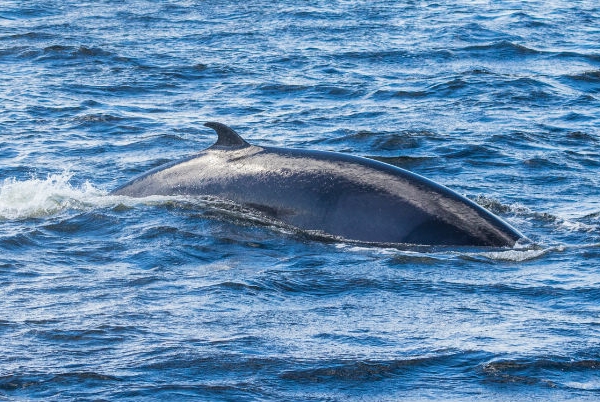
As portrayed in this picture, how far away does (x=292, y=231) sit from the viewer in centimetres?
1031

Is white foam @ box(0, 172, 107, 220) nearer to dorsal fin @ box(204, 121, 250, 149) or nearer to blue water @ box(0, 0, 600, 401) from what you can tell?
blue water @ box(0, 0, 600, 401)

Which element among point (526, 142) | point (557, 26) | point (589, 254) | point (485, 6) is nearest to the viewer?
point (589, 254)

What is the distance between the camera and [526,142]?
15641 millimetres

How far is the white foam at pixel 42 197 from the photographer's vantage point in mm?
11742

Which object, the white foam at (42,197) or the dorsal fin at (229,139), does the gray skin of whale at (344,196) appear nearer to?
the dorsal fin at (229,139)

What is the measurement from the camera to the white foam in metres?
11.7

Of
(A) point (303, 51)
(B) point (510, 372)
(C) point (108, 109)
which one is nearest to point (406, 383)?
(B) point (510, 372)

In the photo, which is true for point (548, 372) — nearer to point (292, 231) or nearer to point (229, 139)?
point (292, 231)

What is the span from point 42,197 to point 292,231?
10.7ft

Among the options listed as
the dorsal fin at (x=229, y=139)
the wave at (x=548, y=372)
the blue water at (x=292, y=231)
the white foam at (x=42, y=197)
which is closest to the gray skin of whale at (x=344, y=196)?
the dorsal fin at (x=229, y=139)

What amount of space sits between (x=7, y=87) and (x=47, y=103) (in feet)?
5.17

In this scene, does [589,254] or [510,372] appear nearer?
[510,372]

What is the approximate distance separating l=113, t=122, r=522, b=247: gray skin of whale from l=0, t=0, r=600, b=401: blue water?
0.18 metres

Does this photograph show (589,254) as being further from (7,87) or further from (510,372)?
(7,87)
